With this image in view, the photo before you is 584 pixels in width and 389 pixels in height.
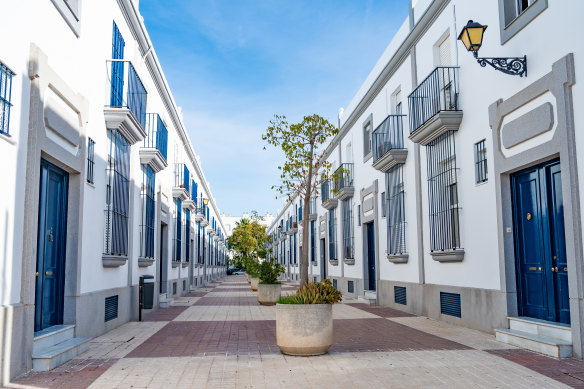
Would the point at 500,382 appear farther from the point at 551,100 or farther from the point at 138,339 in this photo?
the point at 138,339

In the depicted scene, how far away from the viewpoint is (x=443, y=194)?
11.4 m

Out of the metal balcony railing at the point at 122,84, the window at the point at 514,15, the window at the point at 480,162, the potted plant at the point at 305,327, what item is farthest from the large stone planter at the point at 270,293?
the window at the point at 514,15

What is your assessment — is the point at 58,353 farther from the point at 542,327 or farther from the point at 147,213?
the point at 147,213

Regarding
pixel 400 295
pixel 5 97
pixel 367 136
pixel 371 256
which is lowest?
pixel 400 295

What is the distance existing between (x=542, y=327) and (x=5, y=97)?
7.82m

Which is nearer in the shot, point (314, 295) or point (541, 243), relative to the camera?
point (314, 295)

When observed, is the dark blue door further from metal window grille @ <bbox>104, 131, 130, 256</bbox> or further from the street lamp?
the street lamp

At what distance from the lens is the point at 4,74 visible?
5867 mm

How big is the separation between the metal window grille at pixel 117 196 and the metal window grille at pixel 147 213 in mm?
1789

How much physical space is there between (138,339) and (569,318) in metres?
7.03

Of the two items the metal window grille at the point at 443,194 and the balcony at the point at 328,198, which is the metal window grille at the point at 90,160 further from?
the balcony at the point at 328,198

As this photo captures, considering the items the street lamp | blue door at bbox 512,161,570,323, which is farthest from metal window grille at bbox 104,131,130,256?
blue door at bbox 512,161,570,323

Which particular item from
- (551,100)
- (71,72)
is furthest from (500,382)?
(71,72)

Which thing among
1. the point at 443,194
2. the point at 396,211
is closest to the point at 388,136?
the point at 396,211
